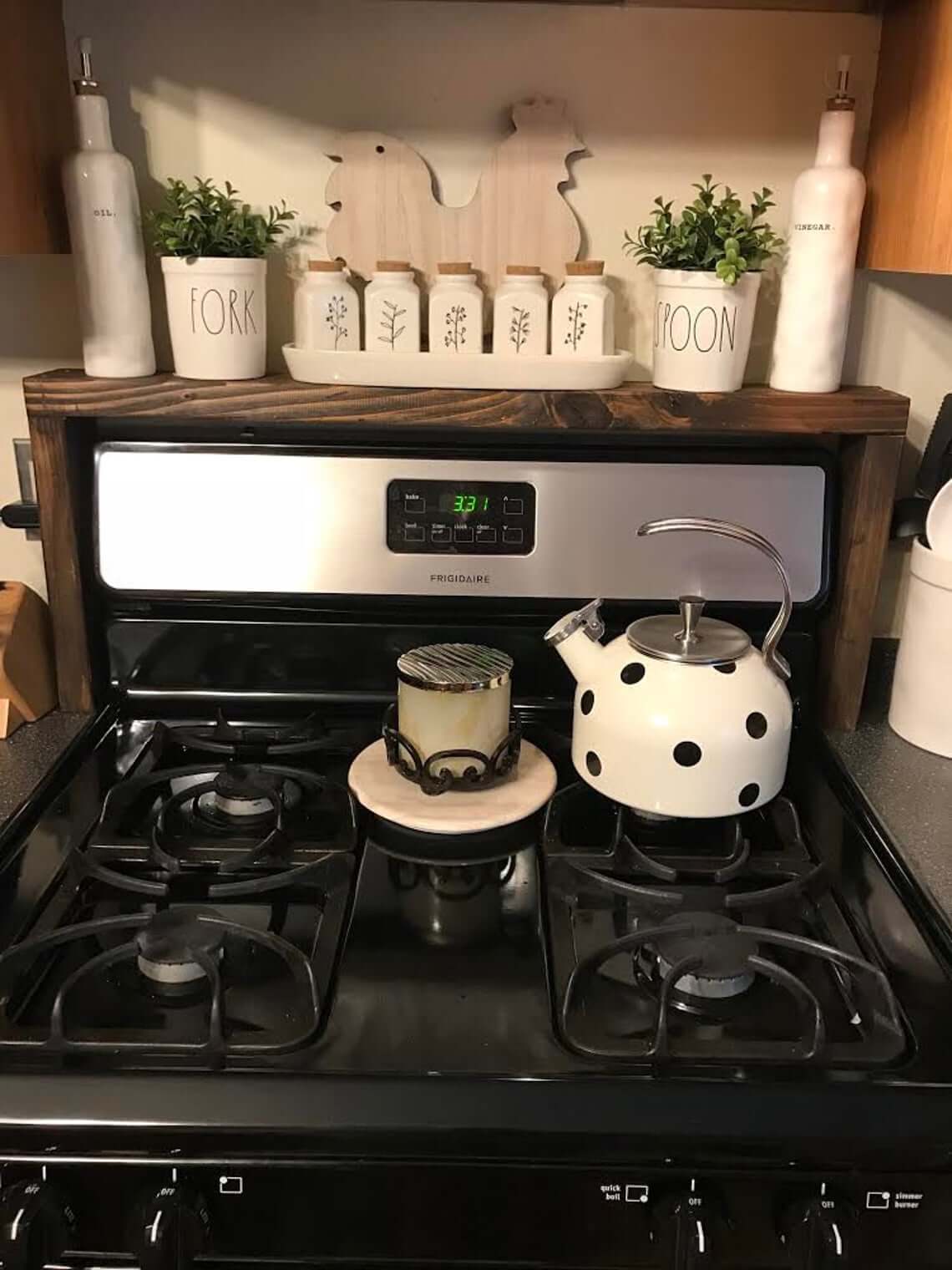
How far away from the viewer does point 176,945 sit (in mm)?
758

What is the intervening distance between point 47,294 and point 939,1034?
39.9 inches

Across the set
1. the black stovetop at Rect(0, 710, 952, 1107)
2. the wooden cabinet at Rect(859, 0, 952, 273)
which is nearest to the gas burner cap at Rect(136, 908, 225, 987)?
the black stovetop at Rect(0, 710, 952, 1107)

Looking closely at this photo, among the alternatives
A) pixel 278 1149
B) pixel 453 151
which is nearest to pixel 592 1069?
pixel 278 1149

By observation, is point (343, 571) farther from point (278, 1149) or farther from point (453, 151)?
point (278, 1149)

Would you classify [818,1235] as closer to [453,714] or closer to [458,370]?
[453,714]

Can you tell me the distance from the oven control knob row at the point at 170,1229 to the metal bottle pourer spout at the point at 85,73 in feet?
2.90

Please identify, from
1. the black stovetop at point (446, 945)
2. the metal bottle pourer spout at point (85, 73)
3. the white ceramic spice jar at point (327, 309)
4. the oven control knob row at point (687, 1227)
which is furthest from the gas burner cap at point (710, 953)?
the metal bottle pourer spout at point (85, 73)

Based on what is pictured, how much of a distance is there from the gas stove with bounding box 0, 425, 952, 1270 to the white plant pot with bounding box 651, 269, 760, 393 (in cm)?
8

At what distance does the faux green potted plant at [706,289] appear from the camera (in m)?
1.00

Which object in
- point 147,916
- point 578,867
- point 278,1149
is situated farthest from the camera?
point 578,867

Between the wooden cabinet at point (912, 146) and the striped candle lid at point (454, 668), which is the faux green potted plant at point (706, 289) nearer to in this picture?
the wooden cabinet at point (912, 146)

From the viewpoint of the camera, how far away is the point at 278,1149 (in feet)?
2.19

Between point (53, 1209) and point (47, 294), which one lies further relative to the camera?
point (47, 294)

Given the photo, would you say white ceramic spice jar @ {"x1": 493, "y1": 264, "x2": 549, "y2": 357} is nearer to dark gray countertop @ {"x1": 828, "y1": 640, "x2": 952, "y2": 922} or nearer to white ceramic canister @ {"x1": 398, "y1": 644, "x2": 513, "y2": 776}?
white ceramic canister @ {"x1": 398, "y1": 644, "x2": 513, "y2": 776}
